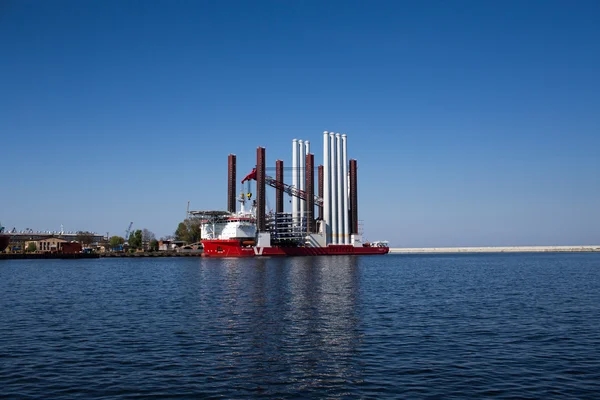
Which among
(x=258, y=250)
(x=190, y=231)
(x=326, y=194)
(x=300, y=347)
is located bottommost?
(x=300, y=347)

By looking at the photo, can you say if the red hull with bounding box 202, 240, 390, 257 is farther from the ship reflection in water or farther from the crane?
the ship reflection in water

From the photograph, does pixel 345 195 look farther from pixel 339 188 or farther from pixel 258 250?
pixel 258 250

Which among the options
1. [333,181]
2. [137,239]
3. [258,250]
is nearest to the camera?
[258,250]

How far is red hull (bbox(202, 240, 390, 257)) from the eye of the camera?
12669cm

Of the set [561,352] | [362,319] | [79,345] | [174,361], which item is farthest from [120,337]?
[561,352]

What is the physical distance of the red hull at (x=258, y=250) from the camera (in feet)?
416

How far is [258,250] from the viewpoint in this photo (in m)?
130

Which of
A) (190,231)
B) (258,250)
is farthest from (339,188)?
(190,231)

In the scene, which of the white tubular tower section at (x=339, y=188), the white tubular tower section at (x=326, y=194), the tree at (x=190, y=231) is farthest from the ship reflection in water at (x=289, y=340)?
the tree at (x=190, y=231)

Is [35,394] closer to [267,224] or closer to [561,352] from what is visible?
[561,352]

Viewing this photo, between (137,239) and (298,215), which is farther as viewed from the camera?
(137,239)

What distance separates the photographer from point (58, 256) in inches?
5802

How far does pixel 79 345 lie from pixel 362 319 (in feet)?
44.9

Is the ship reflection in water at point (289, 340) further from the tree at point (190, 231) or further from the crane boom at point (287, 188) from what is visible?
the tree at point (190, 231)
